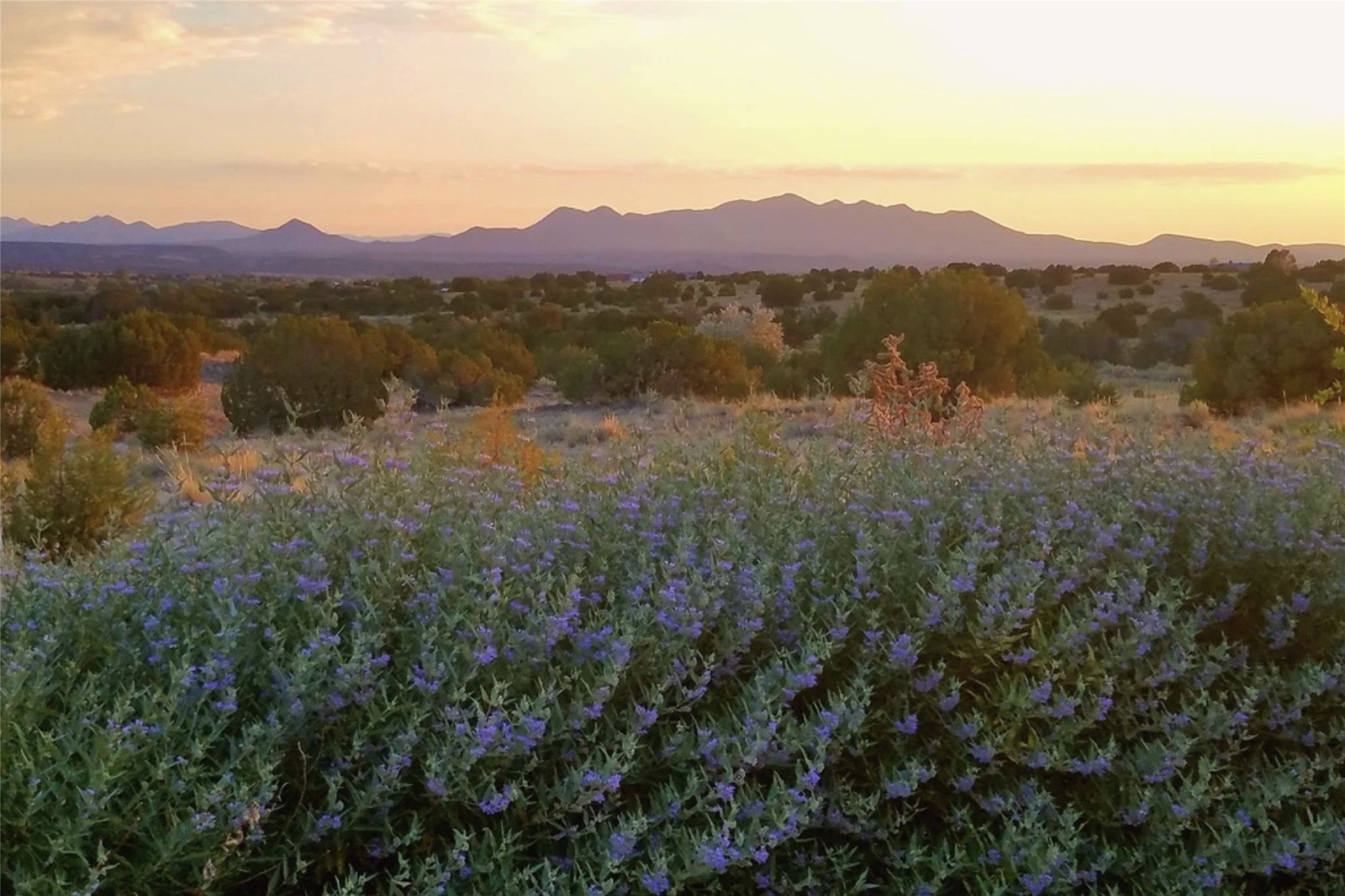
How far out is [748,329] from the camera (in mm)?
36750

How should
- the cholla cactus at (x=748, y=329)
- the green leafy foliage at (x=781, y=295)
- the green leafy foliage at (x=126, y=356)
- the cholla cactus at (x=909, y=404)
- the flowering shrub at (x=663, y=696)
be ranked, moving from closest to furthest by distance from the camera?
1. the flowering shrub at (x=663, y=696)
2. the cholla cactus at (x=909, y=404)
3. the green leafy foliage at (x=126, y=356)
4. the cholla cactus at (x=748, y=329)
5. the green leafy foliage at (x=781, y=295)

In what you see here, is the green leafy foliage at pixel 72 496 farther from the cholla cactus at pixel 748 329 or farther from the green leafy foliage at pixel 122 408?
the cholla cactus at pixel 748 329

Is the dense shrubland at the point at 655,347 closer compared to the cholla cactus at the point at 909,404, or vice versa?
the cholla cactus at the point at 909,404

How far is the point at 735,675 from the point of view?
3.46 m

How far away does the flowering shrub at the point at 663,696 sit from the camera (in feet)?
9.38

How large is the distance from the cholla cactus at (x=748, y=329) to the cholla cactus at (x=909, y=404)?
26.7 meters

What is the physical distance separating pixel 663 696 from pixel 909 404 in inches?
159

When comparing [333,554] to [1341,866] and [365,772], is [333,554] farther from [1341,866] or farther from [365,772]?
[1341,866]

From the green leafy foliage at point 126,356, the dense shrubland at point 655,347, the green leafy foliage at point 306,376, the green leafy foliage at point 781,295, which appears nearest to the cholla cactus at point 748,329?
the dense shrubland at point 655,347

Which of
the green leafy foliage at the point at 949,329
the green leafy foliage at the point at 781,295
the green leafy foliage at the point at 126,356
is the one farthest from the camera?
the green leafy foliage at the point at 781,295

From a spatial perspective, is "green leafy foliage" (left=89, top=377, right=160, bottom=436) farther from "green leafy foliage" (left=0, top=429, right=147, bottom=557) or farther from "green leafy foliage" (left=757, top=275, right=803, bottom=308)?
"green leafy foliage" (left=757, top=275, right=803, bottom=308)

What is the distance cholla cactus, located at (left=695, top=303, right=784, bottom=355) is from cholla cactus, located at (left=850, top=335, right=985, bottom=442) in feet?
87.6

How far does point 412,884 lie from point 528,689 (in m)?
0.55

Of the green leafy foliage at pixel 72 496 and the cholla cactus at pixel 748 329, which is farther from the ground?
the green leafy foliage at pixel 72 496
